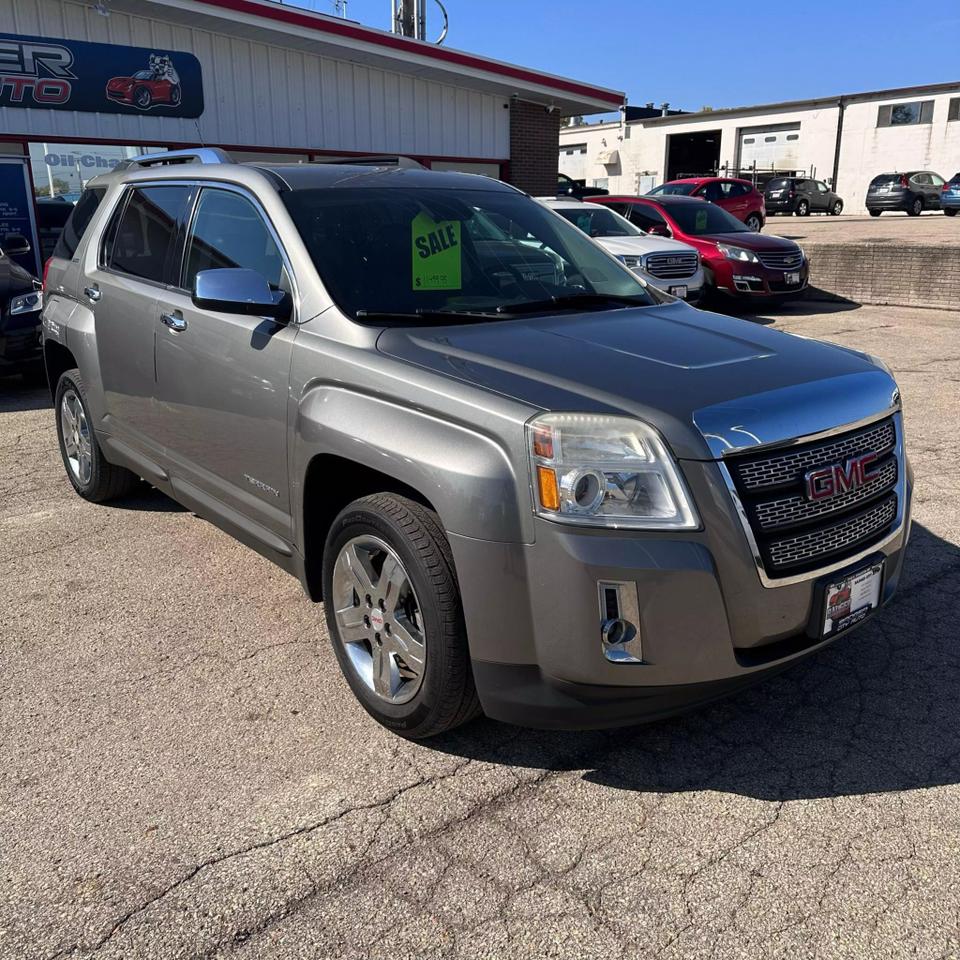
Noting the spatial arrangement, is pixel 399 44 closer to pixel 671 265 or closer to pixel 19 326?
pixel 671 265

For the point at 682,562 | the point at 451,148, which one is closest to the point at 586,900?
the point at 682,562

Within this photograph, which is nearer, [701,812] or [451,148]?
[701,812]

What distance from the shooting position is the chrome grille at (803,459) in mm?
2561

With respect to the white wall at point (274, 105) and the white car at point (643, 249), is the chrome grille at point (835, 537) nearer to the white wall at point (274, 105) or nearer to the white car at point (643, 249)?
the white car at point (643, 249)

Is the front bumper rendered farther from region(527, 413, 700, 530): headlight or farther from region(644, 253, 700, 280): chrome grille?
region(644, 253, 700, 280): chrome grille

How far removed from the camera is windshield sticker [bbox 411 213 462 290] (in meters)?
3.54

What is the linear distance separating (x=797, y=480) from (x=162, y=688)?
7.71ft

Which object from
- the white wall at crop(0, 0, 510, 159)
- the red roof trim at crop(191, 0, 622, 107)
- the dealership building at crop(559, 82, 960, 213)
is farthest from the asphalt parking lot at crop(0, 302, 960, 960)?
the dealership building at crop(559, 82, 960, 213)

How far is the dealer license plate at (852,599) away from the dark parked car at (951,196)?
123ft

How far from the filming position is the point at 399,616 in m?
2.96

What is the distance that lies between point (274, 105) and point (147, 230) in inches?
419

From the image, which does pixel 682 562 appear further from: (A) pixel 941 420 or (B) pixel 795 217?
(B) pixel 795 217

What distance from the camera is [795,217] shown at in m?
40.1

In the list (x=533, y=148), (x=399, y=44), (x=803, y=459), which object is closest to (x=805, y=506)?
(x=803, y=459)
